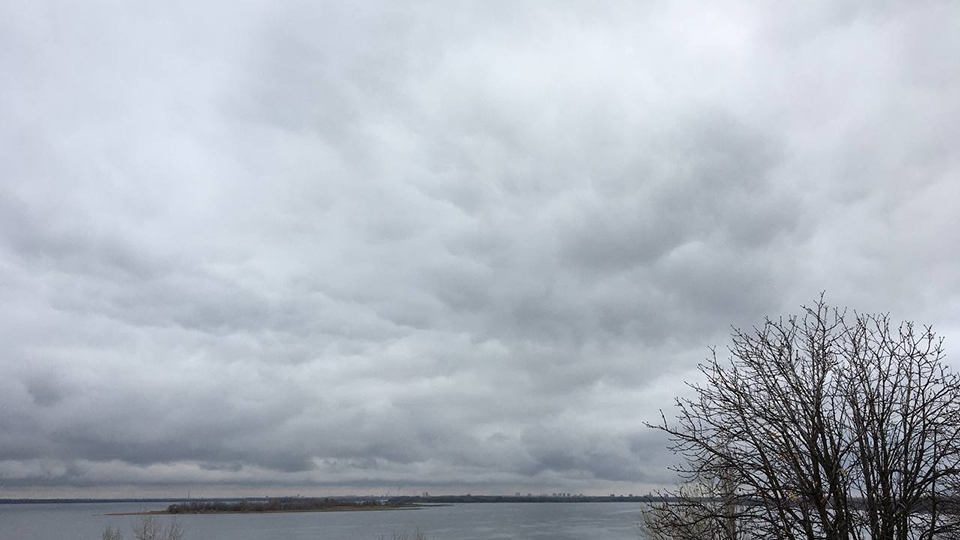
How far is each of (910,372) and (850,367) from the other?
773 mm

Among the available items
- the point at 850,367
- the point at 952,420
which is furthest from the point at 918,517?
the point at 850,367

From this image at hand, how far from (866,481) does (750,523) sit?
8.13ft

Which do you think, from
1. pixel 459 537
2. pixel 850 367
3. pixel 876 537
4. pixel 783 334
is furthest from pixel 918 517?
pixel 459 537

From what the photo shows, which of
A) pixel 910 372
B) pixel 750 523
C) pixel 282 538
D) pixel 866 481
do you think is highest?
pixel 910 372

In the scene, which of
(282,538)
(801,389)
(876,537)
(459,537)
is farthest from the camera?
(282,538)

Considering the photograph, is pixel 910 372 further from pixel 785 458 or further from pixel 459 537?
pixel 459 537

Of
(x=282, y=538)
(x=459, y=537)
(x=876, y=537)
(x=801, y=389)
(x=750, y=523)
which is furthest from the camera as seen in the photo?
(x=282, y=538)

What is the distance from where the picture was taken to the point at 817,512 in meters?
10.2

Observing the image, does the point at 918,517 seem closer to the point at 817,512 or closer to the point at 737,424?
the point at 817,512

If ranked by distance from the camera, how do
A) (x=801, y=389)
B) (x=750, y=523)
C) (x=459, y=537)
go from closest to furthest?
(x=801, y=389)
(x=750, y=523)
(x=459, y=537)

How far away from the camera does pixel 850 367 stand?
33.6 ft

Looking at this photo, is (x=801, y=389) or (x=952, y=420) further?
(x=801, y=389)

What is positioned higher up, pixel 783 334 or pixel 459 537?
pixel 783 334

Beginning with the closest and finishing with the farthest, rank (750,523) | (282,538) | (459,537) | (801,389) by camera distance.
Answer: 1. (801,389)
2. (750,523)
3. (459,537)
4. (282,538)
